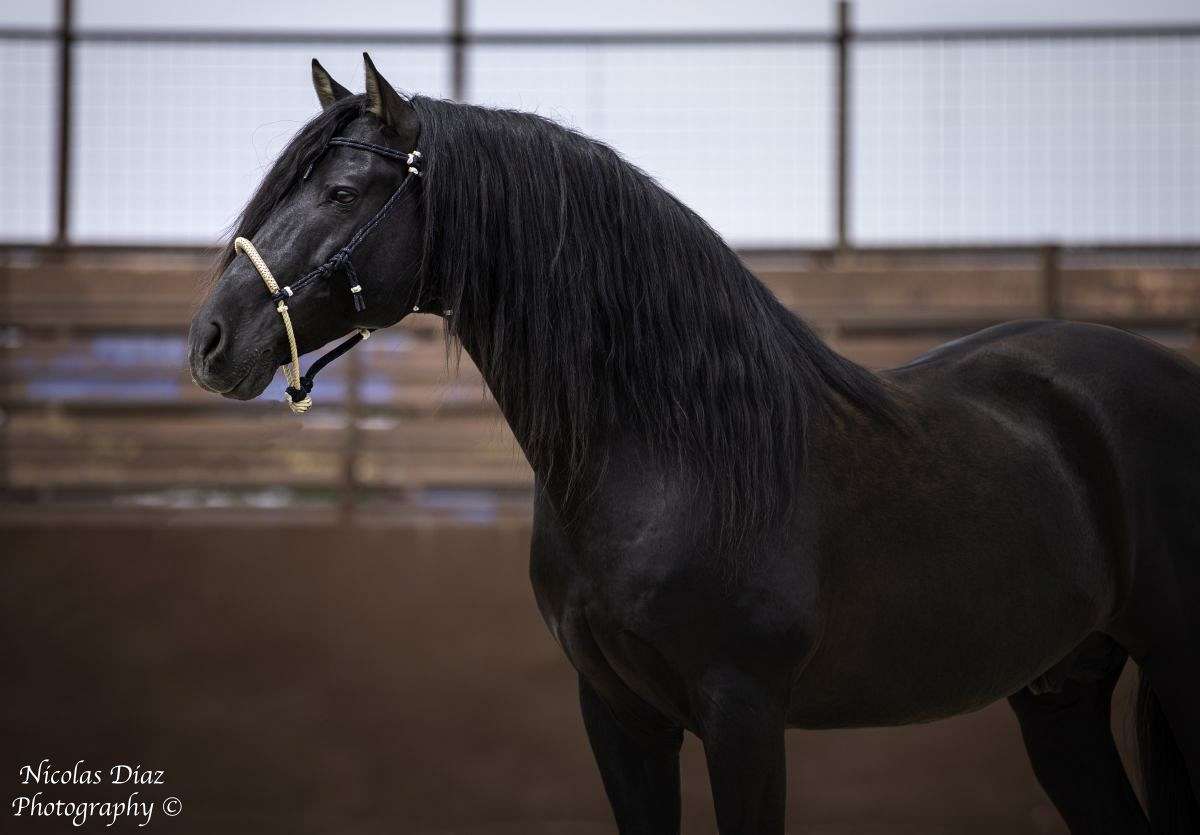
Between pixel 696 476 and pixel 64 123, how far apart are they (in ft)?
12.1

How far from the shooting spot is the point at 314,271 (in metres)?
1.69

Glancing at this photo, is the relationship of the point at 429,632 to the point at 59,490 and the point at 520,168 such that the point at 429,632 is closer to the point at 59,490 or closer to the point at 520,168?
the point at 59,490

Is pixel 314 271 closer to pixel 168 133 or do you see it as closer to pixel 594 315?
pixel 594 315

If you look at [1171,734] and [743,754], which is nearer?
[743,754]

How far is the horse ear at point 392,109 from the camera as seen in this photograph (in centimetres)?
173

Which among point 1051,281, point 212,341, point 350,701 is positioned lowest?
point 350,701

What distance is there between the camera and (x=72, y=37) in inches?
176

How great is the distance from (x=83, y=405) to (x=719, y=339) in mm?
3267

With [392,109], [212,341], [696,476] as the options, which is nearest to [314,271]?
[212,341]

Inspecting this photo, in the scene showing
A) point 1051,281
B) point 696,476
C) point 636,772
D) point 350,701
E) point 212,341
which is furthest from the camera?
point 1051,281

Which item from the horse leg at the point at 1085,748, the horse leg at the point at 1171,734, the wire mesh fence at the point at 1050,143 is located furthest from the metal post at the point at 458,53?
the horse leg at the point at 1171,734

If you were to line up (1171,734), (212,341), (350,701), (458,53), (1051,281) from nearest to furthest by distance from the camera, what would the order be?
(212,341) → (1171,734) → (350,701) → (1051,281) → (458,53)

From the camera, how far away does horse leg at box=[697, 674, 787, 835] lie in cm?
170

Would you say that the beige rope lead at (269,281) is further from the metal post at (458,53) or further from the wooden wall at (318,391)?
the metal post at (458,53)
